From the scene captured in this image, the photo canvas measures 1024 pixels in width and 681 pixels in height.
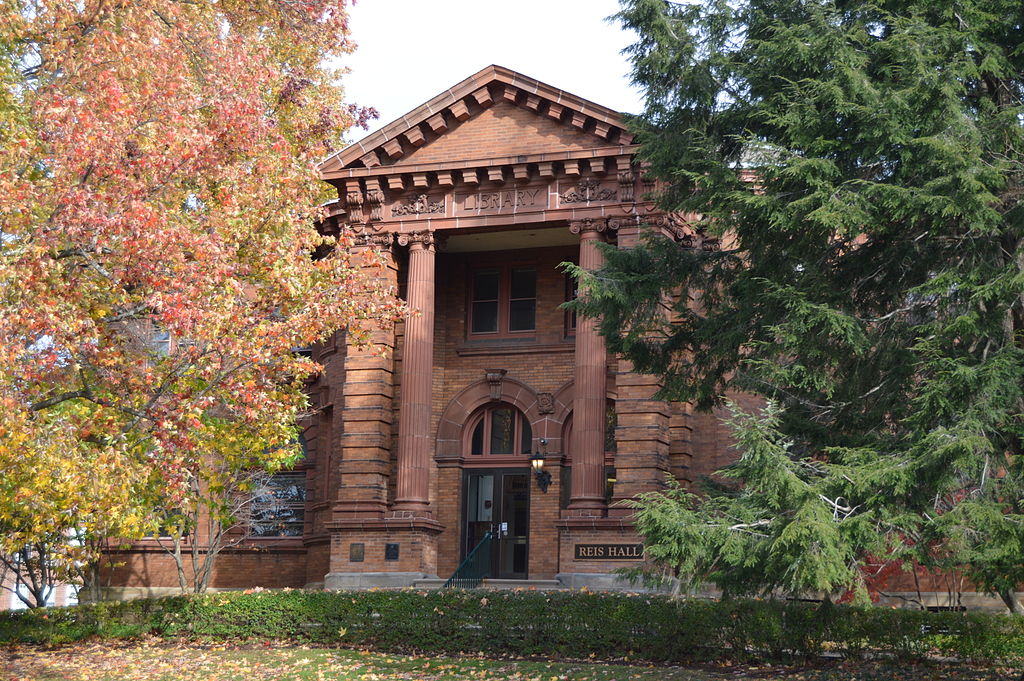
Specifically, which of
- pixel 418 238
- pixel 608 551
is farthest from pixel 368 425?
pixel 608 551

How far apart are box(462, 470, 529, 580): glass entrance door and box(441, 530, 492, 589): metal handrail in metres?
0.36

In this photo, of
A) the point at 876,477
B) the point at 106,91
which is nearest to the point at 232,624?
the point at 106,91

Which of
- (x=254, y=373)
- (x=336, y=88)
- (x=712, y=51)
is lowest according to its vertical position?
(x=254, y=373)

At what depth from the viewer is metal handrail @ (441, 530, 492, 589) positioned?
2583cm

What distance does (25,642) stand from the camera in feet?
76.7

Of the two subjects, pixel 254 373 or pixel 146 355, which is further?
pixel 146 355

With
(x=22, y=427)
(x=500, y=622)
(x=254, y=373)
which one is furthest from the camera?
(x=500, y=622)

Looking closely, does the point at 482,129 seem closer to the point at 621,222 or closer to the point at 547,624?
the point at 621,222

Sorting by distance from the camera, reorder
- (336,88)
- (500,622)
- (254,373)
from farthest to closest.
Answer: (336,88) → (500,622) → (254,373)

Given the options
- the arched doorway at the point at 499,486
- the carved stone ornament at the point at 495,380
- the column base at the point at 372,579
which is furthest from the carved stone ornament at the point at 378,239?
the column base at the point at 372,579

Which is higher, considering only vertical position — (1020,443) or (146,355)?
(146,355)

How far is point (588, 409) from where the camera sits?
26328mm

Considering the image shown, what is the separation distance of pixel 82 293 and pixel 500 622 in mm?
9328

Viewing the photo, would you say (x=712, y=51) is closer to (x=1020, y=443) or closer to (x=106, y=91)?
(x=1020, y=443)
